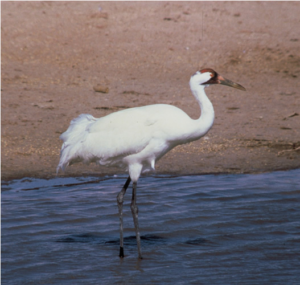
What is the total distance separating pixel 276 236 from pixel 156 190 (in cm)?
157

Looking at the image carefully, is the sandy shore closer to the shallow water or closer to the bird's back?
the shallow water

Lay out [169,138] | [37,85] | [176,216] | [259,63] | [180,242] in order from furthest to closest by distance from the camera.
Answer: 1. [259,63]
2. [37,85]
3. [176,216]
4. [180,242]
5. [169,138]

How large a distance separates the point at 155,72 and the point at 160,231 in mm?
5143

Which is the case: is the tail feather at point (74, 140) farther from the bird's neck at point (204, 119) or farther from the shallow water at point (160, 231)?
the bird's neck at point (204, 119)

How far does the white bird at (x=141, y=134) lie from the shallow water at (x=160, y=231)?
0.36 meters

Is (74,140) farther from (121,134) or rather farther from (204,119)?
(204,119)

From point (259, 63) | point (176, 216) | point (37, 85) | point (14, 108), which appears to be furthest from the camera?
point (259, 63)

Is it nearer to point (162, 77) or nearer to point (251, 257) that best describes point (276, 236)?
point (251, 257)

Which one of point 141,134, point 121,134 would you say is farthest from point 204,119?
point 121,134

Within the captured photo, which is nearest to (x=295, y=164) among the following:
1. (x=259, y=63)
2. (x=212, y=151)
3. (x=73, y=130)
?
(x=212, y=151)

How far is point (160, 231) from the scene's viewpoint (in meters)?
5.31

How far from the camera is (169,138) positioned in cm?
471

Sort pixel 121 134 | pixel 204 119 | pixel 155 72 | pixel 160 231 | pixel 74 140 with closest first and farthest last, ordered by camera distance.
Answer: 1. pixel 204 119
2. pixel 121 134
3. pixel 74 140
4. pixel 160 231
5. pixel 155 72

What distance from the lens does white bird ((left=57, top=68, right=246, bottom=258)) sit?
4668 mm
